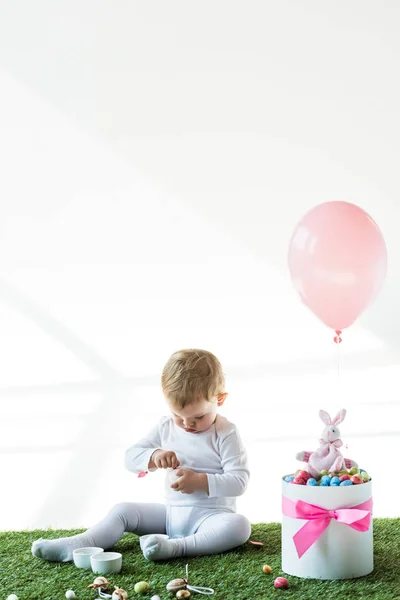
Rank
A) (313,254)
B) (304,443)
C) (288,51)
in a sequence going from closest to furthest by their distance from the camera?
(313,254), (304,443), (288,51)

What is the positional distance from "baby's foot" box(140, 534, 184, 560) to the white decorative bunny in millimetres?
348

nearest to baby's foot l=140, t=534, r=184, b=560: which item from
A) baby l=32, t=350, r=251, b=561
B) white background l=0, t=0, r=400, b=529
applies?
baby l=32, t=350, r=251, b=561

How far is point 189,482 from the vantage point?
1988 mm

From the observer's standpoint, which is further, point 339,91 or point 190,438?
point 339,91

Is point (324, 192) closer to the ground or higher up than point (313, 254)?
higher up

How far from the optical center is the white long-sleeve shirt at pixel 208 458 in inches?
78.6

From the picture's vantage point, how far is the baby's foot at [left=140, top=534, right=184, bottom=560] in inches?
73.0

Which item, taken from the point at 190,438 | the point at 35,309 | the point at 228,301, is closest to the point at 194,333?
the point at 228,301

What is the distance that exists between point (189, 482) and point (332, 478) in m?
0.38

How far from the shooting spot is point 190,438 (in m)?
2.08

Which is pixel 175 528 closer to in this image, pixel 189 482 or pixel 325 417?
pixel 189 482

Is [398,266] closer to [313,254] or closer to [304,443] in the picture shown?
[304,443]

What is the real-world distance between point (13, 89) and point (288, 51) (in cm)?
137

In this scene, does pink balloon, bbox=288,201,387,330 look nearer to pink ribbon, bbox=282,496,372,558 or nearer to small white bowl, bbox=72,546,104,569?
pink ribbon, bbox=282,496,372,558
